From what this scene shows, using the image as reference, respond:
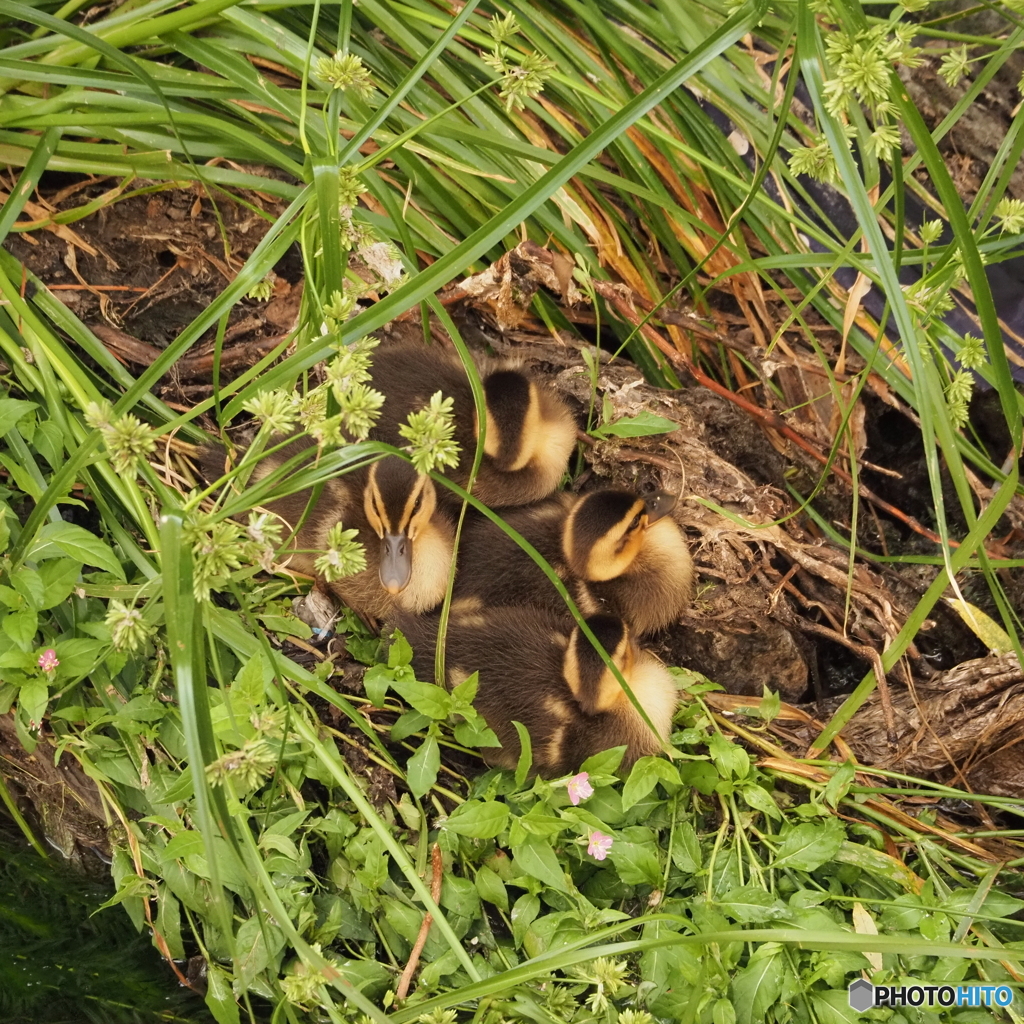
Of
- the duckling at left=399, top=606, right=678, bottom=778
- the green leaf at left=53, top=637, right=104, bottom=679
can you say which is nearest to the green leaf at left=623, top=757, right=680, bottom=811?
the duckling at left=399, top=606, right=678, bottom=778

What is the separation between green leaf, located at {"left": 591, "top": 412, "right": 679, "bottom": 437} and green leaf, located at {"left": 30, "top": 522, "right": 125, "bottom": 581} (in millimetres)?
1049

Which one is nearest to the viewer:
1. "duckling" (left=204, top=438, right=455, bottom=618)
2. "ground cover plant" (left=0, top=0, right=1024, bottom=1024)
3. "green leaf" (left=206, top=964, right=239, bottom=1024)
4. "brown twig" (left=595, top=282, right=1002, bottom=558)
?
"ground cover plant" (left=0, top=0, right=1024, bottom=1024)

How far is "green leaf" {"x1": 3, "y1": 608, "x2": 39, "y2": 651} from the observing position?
1553mm

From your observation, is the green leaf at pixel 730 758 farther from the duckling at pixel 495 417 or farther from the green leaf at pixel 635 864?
the duckling at pixel 495 417

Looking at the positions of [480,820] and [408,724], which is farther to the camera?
[408,724]

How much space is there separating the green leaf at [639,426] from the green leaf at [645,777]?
0.70 m

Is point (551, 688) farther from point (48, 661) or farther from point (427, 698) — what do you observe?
point (48, 661)

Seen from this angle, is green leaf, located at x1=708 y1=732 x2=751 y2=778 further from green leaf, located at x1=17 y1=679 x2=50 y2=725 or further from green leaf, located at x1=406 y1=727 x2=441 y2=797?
green leaf, located at x1=17 y1=679 x2=50 y2=725

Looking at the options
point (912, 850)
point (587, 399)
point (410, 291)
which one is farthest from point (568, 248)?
point (912, 850)

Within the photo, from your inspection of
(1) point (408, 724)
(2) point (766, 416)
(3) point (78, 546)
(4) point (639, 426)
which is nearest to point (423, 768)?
(1) point (408, 724)

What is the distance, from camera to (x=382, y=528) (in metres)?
1.88

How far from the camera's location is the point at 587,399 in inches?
84.9

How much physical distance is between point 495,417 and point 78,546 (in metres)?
0.83

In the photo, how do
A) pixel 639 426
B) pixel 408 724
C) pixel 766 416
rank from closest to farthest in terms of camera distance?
pixel 408 724 → pixel 639 426 → pixel 766 416
